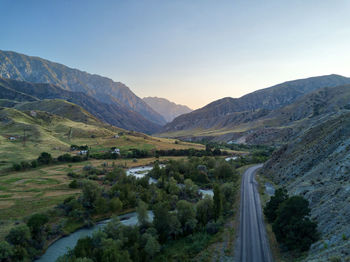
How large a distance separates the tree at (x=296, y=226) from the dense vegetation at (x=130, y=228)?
543 inches

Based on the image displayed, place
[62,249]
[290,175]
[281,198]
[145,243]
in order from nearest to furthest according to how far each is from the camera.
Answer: [145,243] → [62,249] → [281,198] → [290,175]

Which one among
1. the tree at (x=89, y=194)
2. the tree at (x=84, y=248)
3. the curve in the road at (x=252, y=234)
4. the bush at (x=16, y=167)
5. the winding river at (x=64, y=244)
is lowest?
the curve in the road at (x=252, y=234)

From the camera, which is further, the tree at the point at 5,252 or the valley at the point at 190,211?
the tree at the point at 5,252

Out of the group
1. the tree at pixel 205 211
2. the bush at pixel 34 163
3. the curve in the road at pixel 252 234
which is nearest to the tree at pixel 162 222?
the tree at pixel 205 211

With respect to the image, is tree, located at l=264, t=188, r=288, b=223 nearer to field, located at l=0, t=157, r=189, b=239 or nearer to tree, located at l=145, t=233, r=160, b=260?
tree, located at l=145, t=233, r=160, b=260

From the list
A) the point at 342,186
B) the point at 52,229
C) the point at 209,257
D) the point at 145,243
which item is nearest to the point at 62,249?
the point at 52,229

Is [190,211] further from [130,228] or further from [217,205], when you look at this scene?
[130,228]

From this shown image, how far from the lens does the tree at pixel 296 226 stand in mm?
32031

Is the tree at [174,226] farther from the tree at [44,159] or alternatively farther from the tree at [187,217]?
the tree at [44,159]

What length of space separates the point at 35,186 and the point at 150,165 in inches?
2377

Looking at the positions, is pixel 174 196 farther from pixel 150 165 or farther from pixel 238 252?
pixel 150 165

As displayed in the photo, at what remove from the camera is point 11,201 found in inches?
2447

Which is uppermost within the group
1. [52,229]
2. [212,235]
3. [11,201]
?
[11,201]

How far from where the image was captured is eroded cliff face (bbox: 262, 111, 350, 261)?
91.1 feet
